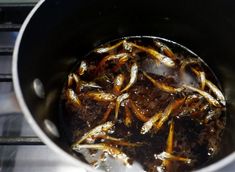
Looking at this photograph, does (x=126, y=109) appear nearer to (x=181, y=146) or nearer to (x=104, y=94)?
(x=104, y=94)

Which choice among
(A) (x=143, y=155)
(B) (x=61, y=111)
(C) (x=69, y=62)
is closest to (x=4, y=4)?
(C) (x=69, y=62)

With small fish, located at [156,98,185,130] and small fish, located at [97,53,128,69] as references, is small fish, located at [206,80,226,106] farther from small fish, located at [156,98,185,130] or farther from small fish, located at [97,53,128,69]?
small fish, located at [97,53,128,69]

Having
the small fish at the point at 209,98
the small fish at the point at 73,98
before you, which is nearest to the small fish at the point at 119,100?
the small fish at the point at 73,98

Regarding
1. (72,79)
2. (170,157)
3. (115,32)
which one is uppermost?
(115,32)

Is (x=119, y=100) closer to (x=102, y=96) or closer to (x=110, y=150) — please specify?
(x=102, y=96)

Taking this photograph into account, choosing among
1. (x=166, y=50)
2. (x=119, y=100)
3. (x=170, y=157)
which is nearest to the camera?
(x=170, y=157)

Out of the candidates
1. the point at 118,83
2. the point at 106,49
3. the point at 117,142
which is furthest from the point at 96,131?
the point at 106,49

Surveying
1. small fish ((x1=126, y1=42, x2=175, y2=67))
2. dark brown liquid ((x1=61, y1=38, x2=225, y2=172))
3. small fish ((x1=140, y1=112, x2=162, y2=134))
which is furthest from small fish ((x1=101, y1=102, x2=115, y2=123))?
small fish ((x1=126, y1=42, x2=175, y2=67))
